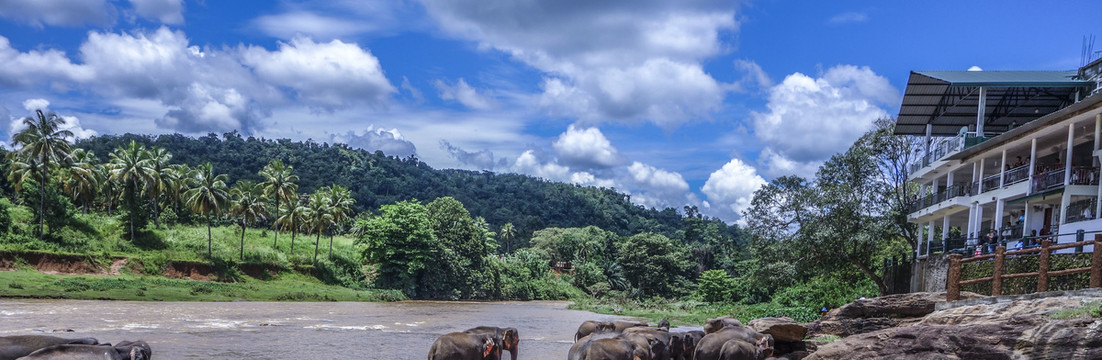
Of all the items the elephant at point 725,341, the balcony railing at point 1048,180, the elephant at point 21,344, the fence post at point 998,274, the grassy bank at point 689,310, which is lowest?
the grassy bank at point 689,310

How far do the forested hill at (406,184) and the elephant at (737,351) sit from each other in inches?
3948

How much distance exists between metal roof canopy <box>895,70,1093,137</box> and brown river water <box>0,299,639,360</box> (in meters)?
20.1

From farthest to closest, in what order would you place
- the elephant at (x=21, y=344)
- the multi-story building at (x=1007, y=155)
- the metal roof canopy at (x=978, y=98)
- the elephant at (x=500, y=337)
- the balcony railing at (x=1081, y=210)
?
the metal roof canopy at (x=978, y=98) < the multi-story building at (x=1007, y=155) < the balcony railing at (x=1081, y=210) < the elephant at (x=500, y=337) < the elephant at (x=21, y=344)

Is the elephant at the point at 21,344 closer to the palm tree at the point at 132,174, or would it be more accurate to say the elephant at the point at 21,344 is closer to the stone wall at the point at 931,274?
the stone wall at the point at 931,274

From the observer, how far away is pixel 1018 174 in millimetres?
26391

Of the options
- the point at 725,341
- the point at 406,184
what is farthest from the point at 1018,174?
the point at 406,184

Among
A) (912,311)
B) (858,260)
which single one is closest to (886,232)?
(858,260)

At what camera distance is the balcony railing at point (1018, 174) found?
26016mm

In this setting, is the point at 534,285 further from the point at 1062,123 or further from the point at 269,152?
the point at 269,152

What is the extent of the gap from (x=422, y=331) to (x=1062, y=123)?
23.9 m

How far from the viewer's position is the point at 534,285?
76.9 meters

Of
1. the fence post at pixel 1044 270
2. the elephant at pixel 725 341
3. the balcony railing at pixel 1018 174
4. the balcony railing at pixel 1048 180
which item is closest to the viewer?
the fence post at pixel 1044 270

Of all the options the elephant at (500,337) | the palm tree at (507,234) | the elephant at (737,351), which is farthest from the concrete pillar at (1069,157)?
the palm tree at (507,234)

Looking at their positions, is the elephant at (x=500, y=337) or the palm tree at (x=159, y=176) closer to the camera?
the elephant at (x=500, y=337)
